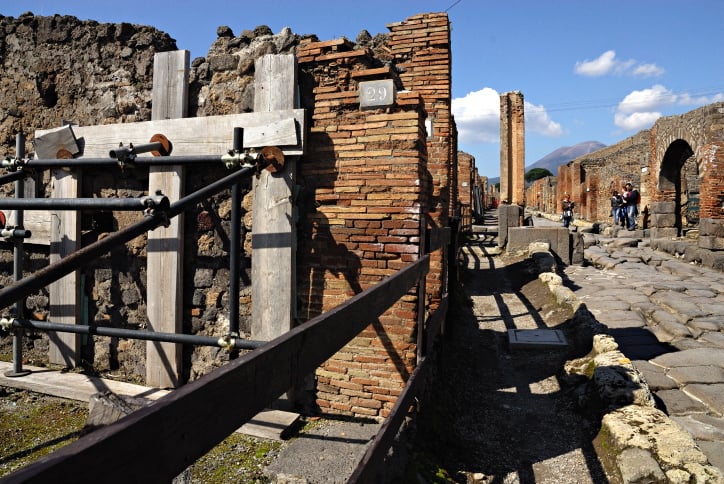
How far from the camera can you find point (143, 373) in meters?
3.85

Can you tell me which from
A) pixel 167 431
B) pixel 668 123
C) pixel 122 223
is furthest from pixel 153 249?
pixel 668 123

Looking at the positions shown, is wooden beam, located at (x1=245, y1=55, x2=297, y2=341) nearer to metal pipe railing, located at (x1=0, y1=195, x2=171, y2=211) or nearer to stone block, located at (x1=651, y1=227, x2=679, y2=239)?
metal pipe railing, located at (x1=0, y1=195, x2=171, y2=211)

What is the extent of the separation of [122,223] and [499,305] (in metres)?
6.27

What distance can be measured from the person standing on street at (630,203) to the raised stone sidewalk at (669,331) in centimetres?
595

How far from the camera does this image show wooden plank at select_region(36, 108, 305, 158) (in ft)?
10.8

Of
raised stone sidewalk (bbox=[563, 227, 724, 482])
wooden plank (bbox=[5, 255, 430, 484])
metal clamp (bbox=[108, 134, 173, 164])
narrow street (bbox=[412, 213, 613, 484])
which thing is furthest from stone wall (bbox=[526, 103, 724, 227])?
wooden plank (bbox=[5, 255, 430, 484])

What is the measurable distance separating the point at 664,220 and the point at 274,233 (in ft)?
53.2

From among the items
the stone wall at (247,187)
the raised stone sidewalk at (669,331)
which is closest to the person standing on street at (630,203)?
the raised stone sidewalk at (669,331)

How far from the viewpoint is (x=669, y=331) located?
595 centimetres

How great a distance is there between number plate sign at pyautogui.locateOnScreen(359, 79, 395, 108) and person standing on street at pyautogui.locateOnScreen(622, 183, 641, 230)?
1725 cm

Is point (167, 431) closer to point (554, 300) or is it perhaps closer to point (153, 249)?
point (153, 249)

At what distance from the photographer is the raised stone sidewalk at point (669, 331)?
11.4 feet

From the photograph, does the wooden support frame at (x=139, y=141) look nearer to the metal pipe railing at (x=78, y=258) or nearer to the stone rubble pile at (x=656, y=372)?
the metal pipe railing at (x=78, y=258)

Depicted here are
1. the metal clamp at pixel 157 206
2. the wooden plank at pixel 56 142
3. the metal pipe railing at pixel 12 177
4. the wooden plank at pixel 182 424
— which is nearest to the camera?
the wooden plank at pixel 182 424
